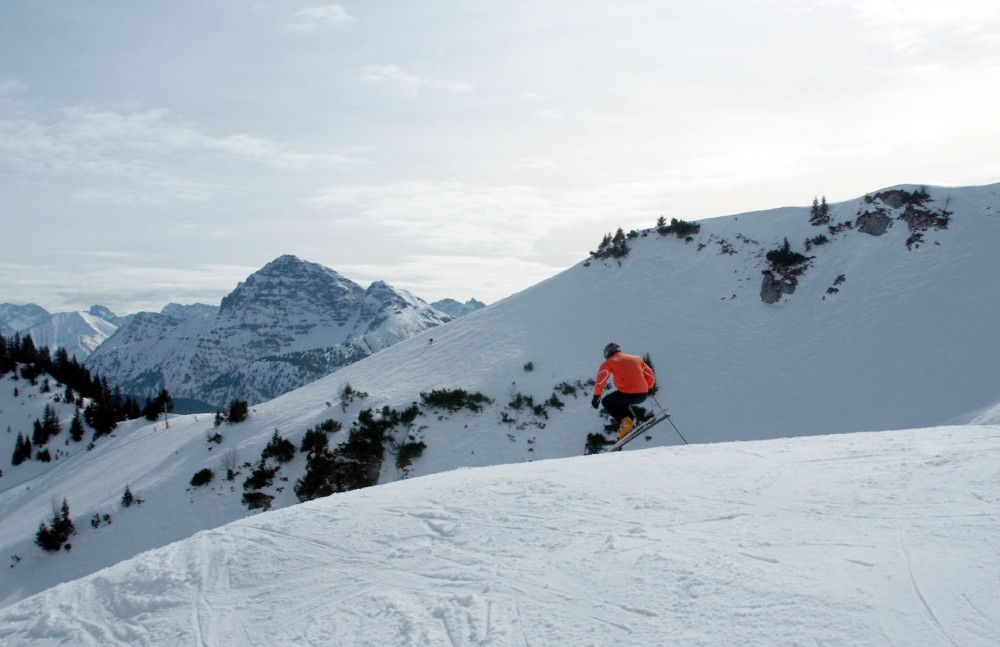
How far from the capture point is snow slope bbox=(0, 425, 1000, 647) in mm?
4484

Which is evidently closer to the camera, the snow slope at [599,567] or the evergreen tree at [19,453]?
the snow slope at [599,567]

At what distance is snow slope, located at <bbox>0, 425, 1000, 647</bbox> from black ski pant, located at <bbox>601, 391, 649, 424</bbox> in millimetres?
4466

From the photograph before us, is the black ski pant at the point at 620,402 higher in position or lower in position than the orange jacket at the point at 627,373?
lower

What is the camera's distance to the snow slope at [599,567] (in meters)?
4.48

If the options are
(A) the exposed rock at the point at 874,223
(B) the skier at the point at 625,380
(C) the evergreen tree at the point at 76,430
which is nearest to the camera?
(B) the skier at the point at 625,380

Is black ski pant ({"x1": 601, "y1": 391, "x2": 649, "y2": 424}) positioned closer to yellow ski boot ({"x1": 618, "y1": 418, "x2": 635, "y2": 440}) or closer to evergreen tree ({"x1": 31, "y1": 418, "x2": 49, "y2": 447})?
yellow ski boot ({"x1": 618, "y1": 418, "x2": 635, "y2": 440})

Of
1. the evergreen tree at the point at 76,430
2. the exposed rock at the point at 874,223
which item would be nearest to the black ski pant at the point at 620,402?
the exposed rock at the point at 874,223

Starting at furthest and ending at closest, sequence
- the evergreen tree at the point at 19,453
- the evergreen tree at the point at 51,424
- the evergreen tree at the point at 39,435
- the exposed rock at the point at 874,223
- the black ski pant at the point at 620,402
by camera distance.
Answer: the evergreen tree at the point at 51,424 → the evergreen tree at the point at 39,435 → the evergreen tree at the point at 19,453 → the exposed rock at the point at 874,223 → the black ski pant at the point at 620,402

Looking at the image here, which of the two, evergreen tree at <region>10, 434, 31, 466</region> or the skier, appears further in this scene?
evergreen tree at <region>10, 434, 31, 466</region>

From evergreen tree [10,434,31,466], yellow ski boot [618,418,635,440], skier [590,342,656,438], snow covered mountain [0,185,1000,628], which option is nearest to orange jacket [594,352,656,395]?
skier [590,342,656,438]

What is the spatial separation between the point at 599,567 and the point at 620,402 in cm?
787

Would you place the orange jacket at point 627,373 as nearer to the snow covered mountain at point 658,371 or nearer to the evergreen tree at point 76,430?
the snow covered mountain at point 658,371

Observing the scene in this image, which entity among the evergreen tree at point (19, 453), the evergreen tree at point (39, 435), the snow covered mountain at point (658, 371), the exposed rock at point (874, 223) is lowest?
the evergreen tree at point (19, 453)

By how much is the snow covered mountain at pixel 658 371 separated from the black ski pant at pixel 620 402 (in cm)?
828
